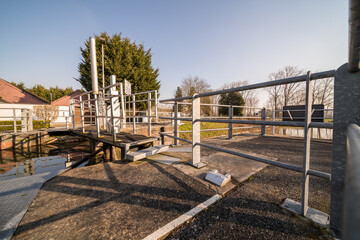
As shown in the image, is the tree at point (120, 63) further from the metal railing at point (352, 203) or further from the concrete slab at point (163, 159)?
the metal railing at point (352, 203)

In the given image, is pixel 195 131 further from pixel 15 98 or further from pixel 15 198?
pixel 15 98

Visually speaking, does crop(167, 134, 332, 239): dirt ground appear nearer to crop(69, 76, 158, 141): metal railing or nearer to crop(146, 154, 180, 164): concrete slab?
crop(146, 154, 180, 164): concrete slab

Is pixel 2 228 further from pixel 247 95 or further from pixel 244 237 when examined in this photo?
pixel 247 95

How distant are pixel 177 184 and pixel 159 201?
0.36 m

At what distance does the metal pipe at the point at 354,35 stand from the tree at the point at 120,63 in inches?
616

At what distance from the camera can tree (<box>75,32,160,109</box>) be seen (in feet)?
47.5

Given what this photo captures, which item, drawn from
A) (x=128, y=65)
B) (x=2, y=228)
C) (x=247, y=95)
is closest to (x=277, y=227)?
(x=2, y=228)

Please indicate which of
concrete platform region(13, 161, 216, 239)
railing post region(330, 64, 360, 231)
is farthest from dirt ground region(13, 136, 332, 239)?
railing post region(330, 64, 360, 231)

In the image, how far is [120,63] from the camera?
48.6 feet

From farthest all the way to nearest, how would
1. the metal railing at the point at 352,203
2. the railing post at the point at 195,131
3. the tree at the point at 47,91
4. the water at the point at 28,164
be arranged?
1. the tree at the point at 47,91
2. the water at the point at 28,164
3. the railing post at the point at 195,131
4. the metal railing at the point at 352,203

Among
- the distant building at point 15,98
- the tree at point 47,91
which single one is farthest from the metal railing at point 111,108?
the tree at point 47,91

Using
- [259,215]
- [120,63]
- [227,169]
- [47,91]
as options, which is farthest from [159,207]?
[47,91]

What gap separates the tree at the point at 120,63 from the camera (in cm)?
1449

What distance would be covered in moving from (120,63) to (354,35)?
16.6 m
